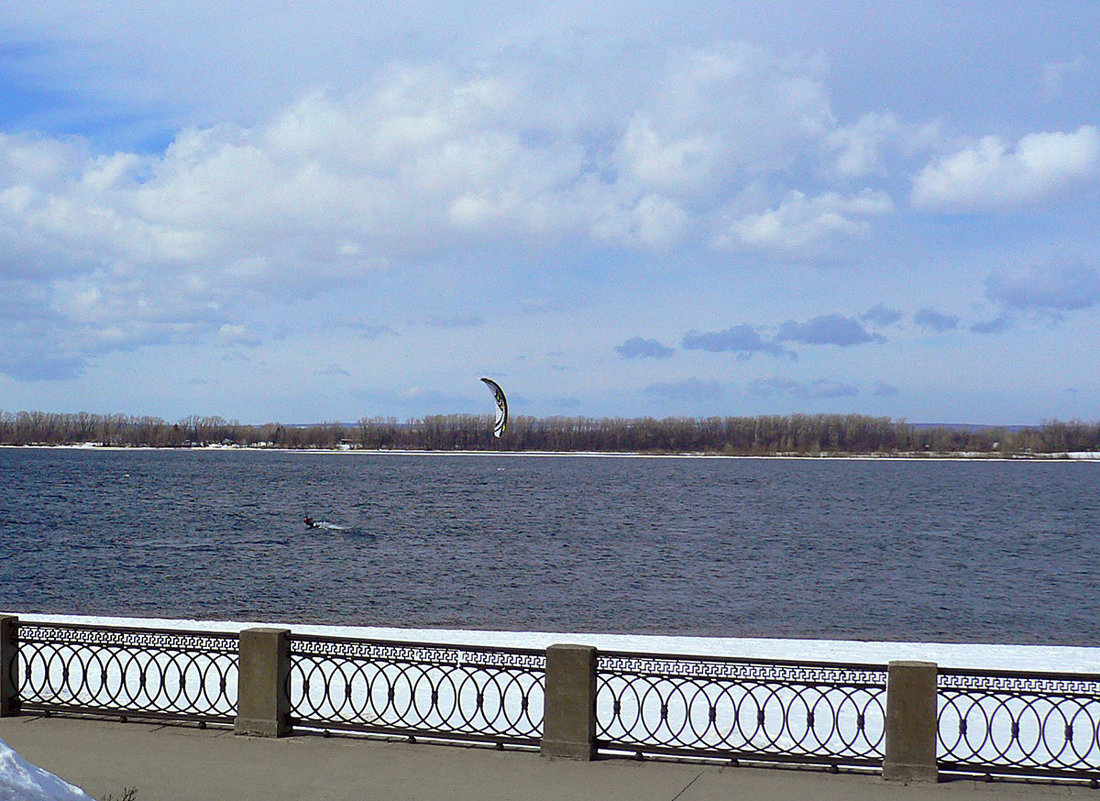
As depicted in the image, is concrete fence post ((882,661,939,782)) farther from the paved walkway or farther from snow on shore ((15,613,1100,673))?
snow on shore ((15,613,1100,673))

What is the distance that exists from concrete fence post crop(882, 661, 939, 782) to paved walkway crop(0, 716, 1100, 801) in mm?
152

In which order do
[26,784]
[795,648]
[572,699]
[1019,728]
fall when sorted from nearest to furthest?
[26,784] → [572,699] → [1019,728] → [795,648]

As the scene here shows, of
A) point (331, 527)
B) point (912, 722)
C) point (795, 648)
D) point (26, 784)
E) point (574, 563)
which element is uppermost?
point (26, 784)

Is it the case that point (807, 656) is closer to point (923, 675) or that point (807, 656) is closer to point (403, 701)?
point (403, 701)

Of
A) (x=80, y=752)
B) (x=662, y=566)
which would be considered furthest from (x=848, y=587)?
A: (x=80, y=752)

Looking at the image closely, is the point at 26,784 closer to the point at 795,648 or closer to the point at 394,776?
the point at 394,776

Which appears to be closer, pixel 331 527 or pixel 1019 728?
pixel 1019 728

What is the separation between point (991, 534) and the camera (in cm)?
5744

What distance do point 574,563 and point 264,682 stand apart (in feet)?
105

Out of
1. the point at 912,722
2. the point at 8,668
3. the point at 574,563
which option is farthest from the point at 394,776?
the point at 574,563

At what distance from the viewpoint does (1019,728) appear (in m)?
11.4

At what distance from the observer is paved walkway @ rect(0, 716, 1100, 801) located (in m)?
8.42

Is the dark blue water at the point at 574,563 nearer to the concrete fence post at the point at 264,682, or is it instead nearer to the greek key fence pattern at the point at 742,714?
the greek key fence pattern at the point at 742,714

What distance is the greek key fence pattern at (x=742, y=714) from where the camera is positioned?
933cm
